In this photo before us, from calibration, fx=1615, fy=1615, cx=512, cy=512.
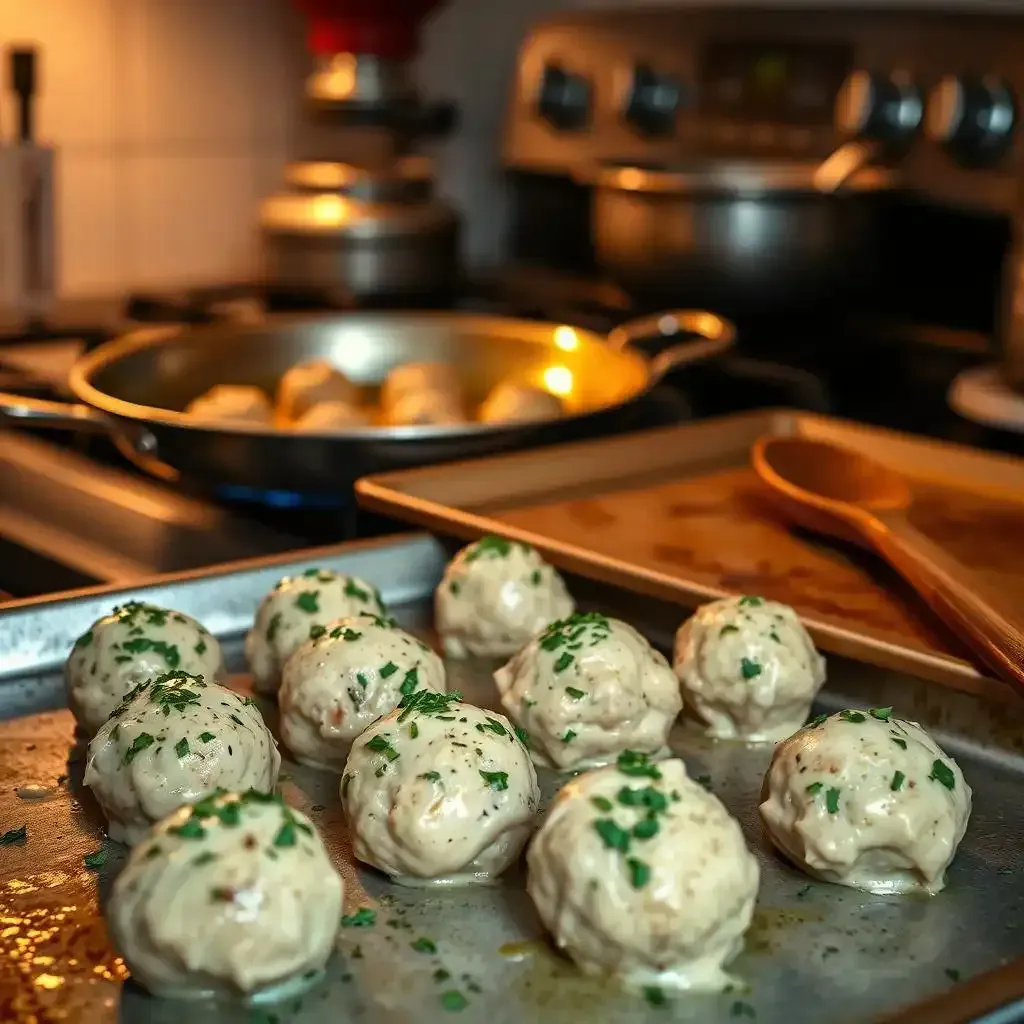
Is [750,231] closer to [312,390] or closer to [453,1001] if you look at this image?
[312,390]

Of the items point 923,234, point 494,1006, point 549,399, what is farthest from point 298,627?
point 923,234

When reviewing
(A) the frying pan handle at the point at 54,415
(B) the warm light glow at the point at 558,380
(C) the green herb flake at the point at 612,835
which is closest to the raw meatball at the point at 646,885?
(C) the green herb flake at the point at 612,835

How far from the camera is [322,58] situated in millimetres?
2459

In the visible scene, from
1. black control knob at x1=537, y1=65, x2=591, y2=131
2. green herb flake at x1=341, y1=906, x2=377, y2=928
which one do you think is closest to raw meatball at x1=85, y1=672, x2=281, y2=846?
green herb flake at x1=341, y1=906, x2=377, y2=928

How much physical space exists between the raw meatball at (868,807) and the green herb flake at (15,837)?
0.46 metres

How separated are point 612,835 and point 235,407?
0.99 meters

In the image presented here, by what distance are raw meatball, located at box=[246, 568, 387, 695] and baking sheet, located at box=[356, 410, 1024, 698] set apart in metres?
0.18

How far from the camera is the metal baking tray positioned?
0.83m

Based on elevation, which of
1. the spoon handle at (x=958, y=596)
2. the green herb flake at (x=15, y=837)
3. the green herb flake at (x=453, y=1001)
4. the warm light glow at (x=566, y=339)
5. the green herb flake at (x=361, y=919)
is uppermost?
the warm light glow at (x=566, y=339)

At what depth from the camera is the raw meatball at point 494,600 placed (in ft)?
4.20

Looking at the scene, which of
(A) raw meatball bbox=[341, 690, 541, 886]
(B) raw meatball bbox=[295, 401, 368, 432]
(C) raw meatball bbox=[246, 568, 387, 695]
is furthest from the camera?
(B) raw meatball bbox=[295, 401, 368, 432]

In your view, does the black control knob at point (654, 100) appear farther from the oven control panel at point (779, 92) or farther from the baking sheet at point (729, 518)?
the baking sheet at point (729, 518)

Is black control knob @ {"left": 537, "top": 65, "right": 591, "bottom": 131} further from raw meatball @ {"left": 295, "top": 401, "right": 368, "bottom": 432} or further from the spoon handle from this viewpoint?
the spoon handle

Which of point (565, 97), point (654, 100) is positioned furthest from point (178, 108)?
point (654, 100)
